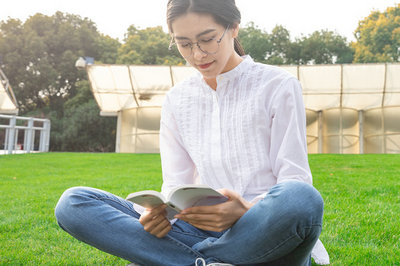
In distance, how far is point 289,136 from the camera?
2.00m

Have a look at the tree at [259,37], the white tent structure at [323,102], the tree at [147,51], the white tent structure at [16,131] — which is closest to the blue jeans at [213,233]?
the white tent structure at [16,131]

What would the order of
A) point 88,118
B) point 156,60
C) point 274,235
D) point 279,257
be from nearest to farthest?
point 274,235 < point 279,257 < point 88,118 < point 156,60

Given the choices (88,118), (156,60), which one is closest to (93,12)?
(156,60)

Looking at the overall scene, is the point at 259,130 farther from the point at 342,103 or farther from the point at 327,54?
the point at 327,54

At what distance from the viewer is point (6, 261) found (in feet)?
9.09

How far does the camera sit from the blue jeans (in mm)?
1691

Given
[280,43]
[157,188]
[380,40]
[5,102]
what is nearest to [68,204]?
[157,188]

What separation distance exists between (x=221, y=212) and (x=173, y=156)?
2.36ft

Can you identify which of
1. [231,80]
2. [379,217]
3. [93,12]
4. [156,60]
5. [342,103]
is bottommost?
[379,217]

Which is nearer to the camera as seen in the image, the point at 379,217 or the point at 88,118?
the point at 379,217

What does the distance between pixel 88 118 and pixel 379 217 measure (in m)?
22.2

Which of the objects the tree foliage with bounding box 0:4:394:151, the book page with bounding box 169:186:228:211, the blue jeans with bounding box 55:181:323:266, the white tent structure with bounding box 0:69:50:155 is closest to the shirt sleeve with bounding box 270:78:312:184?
the blue jeans with bounding box 55:181:323:266

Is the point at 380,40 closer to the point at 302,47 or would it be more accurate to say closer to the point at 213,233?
the point at 302,47

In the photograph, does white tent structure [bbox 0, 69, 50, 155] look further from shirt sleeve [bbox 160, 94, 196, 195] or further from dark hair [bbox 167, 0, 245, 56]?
dark hair [bbox 167, 0, 245, 56]
